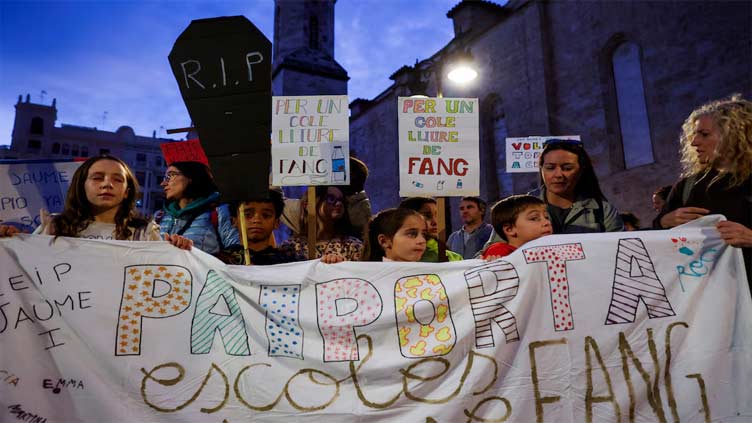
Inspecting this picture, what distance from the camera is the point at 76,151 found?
48406 millimetres

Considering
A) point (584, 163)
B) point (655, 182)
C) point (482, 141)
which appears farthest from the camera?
point (482, 141)

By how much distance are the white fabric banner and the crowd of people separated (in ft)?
0.73

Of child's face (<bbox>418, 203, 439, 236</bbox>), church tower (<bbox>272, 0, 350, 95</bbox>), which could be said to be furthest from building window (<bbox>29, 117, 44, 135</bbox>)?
child's face (<bbox>418, 203, 439, 236</bbox>)

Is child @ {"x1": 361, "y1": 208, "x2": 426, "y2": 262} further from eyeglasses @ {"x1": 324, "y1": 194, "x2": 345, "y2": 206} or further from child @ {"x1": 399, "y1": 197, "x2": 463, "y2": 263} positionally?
eyeglasses @ {"x1": 324, "y1": 194, "x2": 345, "y2": 206}

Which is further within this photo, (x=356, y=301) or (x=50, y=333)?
(x=356, y=301)

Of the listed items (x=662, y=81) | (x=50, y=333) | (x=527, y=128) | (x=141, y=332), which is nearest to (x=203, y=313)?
(x=141, y=332)

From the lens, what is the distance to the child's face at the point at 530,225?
3128 millimetres

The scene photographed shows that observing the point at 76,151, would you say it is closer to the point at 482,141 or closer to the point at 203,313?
the point at 482,141

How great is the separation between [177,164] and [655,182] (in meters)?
10.6

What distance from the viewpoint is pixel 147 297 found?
277 cm

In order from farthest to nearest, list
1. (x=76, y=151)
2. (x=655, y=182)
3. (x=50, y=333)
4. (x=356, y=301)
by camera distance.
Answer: (x=76, y=151)
(x=655, y=182)
(x=356, y=301)
(x=50, y=333)

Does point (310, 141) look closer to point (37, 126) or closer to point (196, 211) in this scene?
point (196, 211)

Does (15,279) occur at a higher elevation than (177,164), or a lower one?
lower

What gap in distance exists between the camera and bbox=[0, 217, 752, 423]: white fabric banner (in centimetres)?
245
